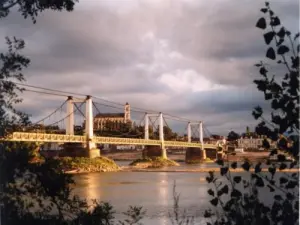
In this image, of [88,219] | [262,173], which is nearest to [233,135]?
[262,173]

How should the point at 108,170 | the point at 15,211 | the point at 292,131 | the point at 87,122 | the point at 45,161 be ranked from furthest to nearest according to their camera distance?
1. the point at 108,170
2. the point at 87,122
3. the point at 45,161
4. the point at 15,211
5. the point at 292,131

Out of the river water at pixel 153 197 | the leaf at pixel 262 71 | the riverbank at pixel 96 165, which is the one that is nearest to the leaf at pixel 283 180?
the leaf at pixel 262 71

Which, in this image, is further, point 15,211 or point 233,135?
point 15,211

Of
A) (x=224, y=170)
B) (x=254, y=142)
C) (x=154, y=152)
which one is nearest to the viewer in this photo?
(x=224, y=170)

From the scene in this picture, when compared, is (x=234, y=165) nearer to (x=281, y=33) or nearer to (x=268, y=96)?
(x=268, y=96)

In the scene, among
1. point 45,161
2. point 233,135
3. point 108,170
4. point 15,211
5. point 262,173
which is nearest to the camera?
point 262,173

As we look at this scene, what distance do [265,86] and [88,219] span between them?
5.22ft

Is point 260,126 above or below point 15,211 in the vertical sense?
above

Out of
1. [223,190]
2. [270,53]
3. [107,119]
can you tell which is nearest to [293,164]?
[223,190]

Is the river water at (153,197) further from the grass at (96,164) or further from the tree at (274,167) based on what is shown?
the grass at (96,164)

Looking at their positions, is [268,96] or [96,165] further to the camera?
[96,165]

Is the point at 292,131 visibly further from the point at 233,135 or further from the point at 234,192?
the point at 233,135

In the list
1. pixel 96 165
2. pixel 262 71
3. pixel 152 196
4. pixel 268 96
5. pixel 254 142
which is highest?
pixel 262 71

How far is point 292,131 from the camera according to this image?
1.77 m
